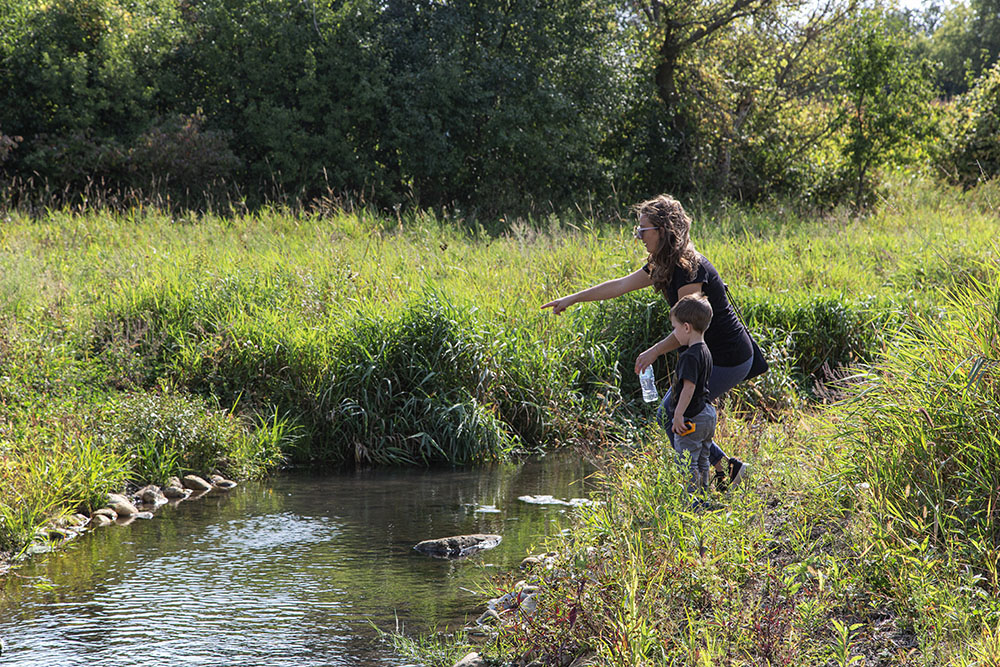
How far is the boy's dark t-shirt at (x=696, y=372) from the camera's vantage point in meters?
5.57

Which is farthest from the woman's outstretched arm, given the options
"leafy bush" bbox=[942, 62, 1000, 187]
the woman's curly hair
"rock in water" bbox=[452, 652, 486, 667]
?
"leafy bush" bbox=[942, 62, 1000, 187]

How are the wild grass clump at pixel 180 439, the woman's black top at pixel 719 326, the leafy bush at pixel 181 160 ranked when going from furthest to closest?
the leafy bush at pixel 181 160 → the wild grass clump at pixel 180 439 → the woman's black top at pixel 719 326

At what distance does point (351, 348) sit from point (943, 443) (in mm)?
5837

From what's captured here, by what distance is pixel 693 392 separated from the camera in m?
Result: 5.57

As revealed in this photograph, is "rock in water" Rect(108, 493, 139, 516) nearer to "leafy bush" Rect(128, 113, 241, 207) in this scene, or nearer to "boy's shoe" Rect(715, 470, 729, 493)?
"boy's shoe" Rect(715, 470, 729, 493)

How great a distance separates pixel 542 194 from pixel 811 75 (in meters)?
7.30

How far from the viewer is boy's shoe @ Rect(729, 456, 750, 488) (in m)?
5.77

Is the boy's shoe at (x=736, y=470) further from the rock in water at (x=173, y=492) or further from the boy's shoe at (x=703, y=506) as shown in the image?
the rock in water at (x=173, y=492)

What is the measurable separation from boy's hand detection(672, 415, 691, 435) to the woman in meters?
0.20

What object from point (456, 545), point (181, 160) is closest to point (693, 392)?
point (456, 545)

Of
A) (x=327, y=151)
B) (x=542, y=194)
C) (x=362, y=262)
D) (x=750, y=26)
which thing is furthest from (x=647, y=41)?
(x=362, y=262)

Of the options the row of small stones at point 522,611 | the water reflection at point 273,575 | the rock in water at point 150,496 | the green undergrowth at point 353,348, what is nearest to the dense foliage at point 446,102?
the green undergrowth at point 353,348

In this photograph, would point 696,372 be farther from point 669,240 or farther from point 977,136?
point 977,136

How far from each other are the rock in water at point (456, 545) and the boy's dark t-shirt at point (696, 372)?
67.3 inches
